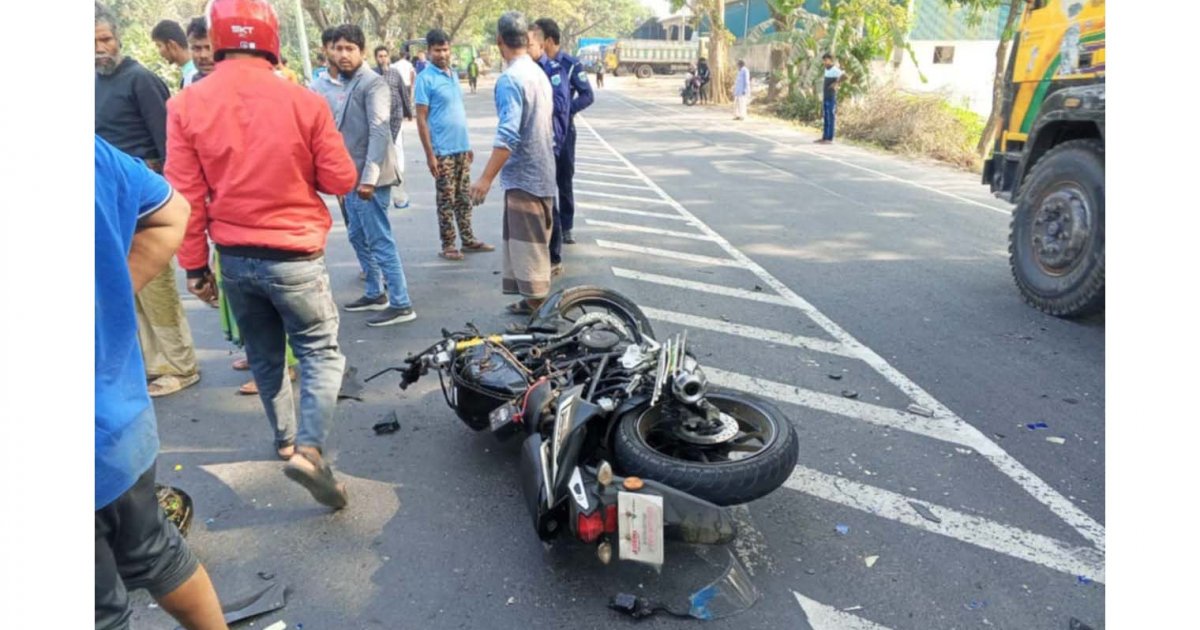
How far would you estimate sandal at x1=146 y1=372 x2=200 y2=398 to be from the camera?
14.7ft

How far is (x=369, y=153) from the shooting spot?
5059 mm

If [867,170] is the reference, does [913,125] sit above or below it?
above

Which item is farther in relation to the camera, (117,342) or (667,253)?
(667,253)

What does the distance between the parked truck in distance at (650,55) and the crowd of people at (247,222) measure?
5380 centimetres

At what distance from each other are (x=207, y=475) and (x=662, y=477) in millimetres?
2314

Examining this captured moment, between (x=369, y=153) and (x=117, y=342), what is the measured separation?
11.4 ft

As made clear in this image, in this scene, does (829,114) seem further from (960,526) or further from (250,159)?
(250,159)

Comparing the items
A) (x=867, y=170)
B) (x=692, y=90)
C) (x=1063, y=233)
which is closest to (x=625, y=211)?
(x=1063, y=233)

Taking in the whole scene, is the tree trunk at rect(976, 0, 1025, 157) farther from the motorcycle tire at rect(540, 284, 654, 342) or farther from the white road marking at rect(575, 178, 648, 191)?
the motorcycle tire at rect(540, 284, 654, 342)

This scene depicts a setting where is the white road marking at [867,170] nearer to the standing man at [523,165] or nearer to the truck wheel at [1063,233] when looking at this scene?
the truck wheel at [1063,233]

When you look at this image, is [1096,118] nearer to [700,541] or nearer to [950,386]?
[950,386]

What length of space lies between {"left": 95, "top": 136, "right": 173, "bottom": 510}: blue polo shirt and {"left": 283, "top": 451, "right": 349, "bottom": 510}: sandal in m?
1.07

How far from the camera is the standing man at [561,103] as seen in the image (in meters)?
6.79

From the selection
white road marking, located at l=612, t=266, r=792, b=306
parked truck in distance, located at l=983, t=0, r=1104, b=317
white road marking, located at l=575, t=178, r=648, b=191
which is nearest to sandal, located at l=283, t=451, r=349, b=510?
white road marking, located at l=612, t=266, r=792, b=306
